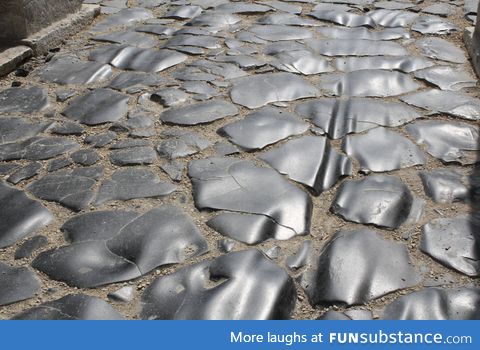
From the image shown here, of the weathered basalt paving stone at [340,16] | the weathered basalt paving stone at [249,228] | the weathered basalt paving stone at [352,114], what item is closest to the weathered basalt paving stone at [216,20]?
the weathered basalt paving stone at [340,16]

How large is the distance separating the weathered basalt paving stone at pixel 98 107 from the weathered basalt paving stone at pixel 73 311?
141 centimetres

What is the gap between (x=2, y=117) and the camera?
11.2 ft

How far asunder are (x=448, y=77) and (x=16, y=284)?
2721mm

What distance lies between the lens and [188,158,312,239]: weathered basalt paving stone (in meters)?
2.51

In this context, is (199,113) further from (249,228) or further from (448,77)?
(448,77)

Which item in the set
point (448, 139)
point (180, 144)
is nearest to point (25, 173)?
point (180, 144)

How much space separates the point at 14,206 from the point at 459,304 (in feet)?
5.69

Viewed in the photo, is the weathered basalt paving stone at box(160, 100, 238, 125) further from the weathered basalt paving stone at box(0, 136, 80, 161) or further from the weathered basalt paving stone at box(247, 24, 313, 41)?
the weathered basalt paving stone at box(247, 24, 313, 41)

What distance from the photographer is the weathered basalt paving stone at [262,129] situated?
306 centimetres

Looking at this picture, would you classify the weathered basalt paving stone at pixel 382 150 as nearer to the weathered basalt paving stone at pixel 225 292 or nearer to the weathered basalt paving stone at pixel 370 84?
the weathered basalt paving stone at pixel 370 84

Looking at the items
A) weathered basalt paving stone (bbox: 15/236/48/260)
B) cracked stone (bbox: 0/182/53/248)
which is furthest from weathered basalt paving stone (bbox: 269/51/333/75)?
weathered basalt paving stone (bbox: 15/236/48/260)

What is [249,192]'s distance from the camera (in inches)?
104

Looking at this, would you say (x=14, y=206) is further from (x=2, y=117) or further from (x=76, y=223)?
(x=2, y=117)

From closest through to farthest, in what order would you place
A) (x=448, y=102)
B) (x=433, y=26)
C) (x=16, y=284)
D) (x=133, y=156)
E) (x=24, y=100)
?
(x=16, y=284)
(x=133, y=156)
(x=448, y=102)
(x=24, y=100)
(x=433, y=26)
